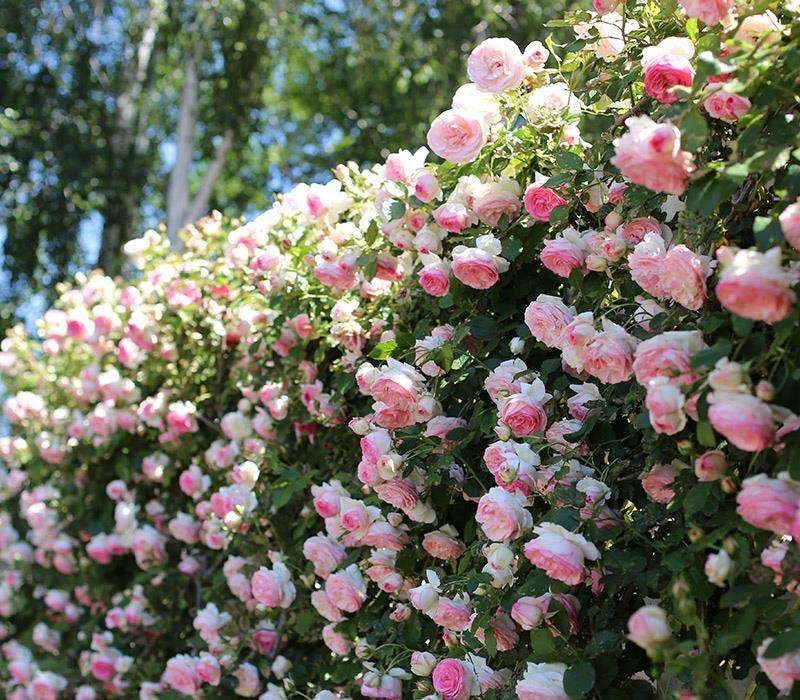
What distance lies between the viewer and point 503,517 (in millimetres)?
1460

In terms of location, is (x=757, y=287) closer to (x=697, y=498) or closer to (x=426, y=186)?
(x=697, y=498)

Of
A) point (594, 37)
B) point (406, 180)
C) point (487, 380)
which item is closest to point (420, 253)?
point (406, 180)

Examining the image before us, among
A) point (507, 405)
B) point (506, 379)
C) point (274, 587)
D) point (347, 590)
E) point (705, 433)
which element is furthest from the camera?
point (274, 587)

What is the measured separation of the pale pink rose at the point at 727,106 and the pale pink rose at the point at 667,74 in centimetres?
5

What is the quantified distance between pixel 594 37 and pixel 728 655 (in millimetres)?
951

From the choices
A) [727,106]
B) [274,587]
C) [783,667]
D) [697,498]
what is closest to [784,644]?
[783,667]

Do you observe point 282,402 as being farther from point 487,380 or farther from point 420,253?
point 487,380

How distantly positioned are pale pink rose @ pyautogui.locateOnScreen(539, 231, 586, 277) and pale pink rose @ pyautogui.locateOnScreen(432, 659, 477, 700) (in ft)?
1.99

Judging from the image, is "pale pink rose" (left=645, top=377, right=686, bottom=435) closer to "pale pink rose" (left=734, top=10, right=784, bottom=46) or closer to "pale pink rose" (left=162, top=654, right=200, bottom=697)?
"pale pink rose" (left=734, top=10, right=784, bottom=46)

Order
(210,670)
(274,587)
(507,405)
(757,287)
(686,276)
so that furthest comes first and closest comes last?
(210,670), (274,587), (507,405), (686,276), (757,287)

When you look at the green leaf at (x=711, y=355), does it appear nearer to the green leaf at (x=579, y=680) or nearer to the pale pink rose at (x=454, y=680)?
the green leaf at (x=579, y=680)

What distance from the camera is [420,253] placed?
1.87 metres

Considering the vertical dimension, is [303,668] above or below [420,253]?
below

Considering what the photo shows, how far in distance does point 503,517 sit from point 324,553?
2.04ft
